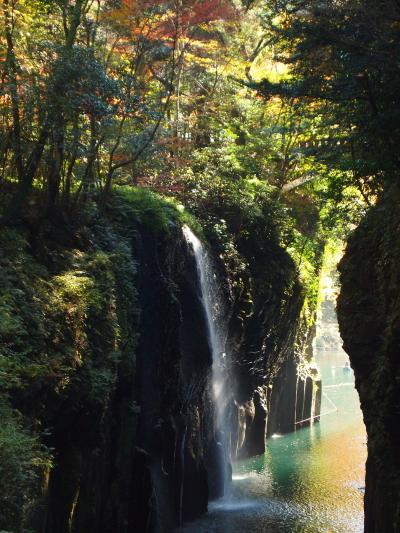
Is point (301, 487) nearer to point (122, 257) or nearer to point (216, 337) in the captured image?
point (216, 337)

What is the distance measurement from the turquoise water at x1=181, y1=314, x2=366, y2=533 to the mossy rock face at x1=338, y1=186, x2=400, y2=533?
373 centimetres

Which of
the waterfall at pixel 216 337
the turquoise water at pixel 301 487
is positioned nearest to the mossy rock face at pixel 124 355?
the waterfall at pixel 216 337

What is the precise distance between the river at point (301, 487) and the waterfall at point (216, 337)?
4.22ft

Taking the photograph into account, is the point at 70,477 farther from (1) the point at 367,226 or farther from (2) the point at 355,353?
(1) the point at 367,226

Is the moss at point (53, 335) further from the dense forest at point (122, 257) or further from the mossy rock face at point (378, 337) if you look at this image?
the mossy rock face at point (378, 337)

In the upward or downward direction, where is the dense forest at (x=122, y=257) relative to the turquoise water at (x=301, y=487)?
upward

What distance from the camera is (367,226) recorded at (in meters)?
11.8

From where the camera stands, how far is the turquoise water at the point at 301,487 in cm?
1408

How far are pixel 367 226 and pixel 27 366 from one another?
795 centimetres

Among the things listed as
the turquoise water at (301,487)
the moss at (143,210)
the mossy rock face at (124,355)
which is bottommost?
the turquoise water at (301,487)

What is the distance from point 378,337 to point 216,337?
6.54 metres

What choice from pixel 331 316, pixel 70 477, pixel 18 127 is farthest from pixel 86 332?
pixel 331 316

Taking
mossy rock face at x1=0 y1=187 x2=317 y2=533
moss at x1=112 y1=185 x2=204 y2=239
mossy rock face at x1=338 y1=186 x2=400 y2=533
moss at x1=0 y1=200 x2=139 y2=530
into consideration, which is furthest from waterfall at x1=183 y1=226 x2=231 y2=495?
mossy rock face at x1=338 y1=186 x2=400 y2=533

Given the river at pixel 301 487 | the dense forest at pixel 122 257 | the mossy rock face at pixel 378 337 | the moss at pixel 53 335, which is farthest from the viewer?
the river at pixel 301 487
